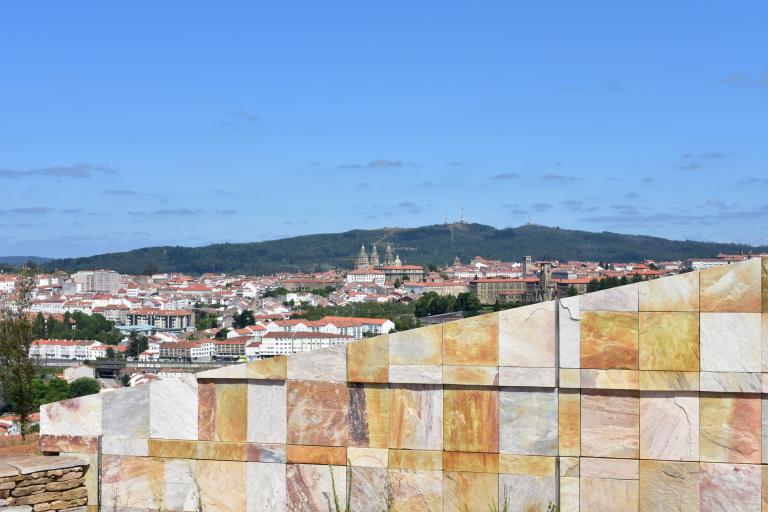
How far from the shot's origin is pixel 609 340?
16.6 ft

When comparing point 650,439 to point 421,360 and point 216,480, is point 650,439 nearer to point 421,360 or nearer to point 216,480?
point 421,360

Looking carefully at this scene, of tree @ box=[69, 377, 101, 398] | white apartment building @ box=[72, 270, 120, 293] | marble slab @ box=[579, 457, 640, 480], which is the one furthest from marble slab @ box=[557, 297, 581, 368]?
white apartment building @ box=[72, 270, 120, 293]

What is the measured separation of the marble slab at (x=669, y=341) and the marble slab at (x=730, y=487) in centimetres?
55

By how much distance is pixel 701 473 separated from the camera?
4.95 meters

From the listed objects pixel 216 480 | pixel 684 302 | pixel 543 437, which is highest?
pixel 684 302

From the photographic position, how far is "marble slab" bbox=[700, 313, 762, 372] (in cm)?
489

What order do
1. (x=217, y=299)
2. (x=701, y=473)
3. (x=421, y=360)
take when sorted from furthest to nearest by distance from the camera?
(x=217, y=299), (x=421, y=360), (x=701, y=473)

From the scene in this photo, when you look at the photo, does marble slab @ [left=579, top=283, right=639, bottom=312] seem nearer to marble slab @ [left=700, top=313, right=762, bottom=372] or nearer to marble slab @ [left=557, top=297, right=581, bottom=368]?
marble slab @ [left=557, top=297, right=581, bottom=368]

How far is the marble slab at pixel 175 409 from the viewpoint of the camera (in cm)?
562

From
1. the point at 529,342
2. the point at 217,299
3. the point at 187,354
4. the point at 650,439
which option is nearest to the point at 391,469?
the point at 529,342

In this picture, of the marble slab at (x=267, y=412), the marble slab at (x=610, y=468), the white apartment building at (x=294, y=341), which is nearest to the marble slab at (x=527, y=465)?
the marble slab at (x=610, y=468)

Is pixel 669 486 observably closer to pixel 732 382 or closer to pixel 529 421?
pixel 732 382

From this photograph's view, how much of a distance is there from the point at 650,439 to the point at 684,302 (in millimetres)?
765

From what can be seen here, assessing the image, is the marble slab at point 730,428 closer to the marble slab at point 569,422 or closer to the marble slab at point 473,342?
the marble slab at point 569,422
